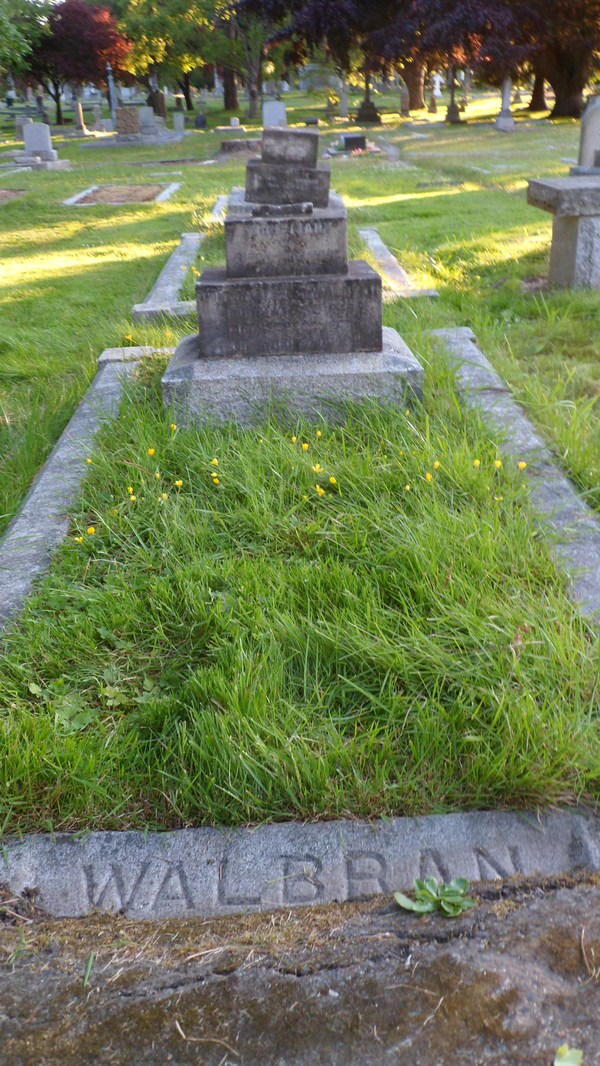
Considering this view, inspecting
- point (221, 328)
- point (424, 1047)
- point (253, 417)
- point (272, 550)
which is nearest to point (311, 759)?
point (424, 1047)

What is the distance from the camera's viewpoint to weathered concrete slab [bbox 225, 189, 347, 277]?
150 inches

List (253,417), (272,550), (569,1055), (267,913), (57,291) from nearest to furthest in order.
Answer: (569,1055)
(267,913)
(272,550)
(253,417)
(57,291)

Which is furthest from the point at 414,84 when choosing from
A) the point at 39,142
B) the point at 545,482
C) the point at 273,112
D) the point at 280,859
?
the point at 280,859

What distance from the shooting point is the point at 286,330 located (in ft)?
12.6

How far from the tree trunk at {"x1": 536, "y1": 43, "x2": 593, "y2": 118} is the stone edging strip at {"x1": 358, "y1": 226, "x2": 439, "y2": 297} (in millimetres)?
24399

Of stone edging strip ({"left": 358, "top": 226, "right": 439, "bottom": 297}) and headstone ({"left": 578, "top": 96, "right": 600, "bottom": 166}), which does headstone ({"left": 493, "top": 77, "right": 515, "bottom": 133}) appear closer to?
headstone ({"left": 578, "top": 96, "right": 600, "bottom": 166})

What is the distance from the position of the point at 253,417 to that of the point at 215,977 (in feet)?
8.34

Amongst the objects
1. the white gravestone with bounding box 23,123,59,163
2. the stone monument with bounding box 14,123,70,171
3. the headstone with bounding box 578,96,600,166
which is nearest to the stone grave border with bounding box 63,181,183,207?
the stone monument with bounding box 14,123,70,171

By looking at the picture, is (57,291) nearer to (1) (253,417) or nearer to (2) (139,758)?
(1) (253,417)

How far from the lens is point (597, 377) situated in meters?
4.51

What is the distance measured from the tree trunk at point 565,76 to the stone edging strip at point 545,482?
95.2 feet

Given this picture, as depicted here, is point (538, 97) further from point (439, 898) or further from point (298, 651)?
point (439, 898)

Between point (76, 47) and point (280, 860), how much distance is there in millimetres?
50145

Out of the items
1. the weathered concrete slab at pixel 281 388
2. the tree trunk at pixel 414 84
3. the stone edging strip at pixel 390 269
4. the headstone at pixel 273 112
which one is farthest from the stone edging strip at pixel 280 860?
the tree trunk at pixel 414 84
